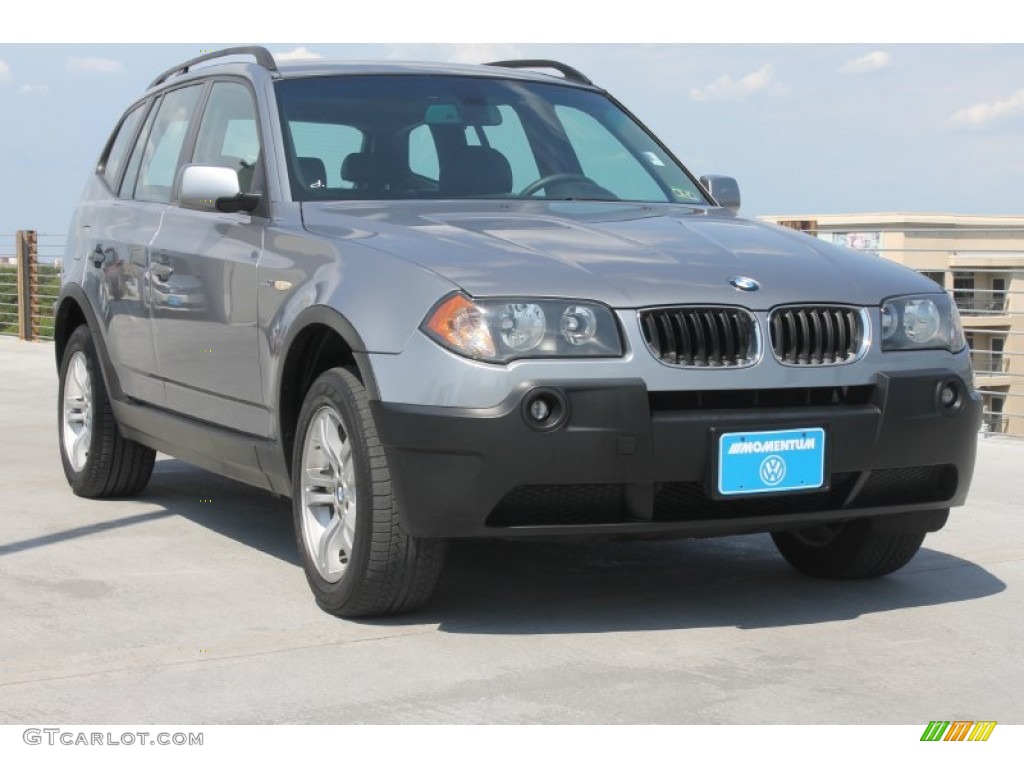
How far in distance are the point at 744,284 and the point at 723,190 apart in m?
1.87

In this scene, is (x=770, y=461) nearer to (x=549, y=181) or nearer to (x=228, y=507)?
(x=549, y=181)

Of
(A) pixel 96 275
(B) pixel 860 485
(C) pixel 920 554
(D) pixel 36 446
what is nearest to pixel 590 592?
(B) pixel 860 485

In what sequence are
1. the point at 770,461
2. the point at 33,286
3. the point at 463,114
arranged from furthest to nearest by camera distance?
1. the point at 33,286
2. the point at 463,114
3. the point at 770,461

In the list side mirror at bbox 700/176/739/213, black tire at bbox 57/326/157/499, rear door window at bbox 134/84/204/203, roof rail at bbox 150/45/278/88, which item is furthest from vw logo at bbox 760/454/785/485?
black tire at bbox 57/326/157/499

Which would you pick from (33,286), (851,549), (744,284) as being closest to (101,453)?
(851,549)

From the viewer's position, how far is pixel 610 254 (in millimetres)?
4965

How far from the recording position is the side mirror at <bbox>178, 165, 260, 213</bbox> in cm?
568

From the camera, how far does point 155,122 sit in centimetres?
739

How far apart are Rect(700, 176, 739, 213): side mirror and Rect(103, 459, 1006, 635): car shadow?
1344 mm

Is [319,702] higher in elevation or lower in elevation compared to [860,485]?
lower
